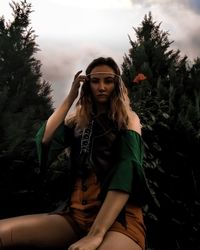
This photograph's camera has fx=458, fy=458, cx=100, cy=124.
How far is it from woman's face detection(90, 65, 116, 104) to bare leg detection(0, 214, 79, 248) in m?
0.66

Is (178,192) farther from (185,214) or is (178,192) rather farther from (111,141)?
(111,141)

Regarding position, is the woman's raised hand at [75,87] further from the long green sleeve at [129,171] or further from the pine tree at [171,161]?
the pine tree at [171,161]

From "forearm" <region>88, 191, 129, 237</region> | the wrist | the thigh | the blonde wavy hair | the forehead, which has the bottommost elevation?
the thigh

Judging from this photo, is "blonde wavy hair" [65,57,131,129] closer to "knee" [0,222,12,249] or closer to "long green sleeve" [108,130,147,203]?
"long green sleeve" [108,130,147,203]

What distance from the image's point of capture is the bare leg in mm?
2139

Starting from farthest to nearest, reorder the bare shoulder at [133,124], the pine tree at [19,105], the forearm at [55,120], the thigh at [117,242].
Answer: the pine tree at [19,105] < the forearm at [55,120] < the bare shoulder at [133,124] < the thigh at [117,242]

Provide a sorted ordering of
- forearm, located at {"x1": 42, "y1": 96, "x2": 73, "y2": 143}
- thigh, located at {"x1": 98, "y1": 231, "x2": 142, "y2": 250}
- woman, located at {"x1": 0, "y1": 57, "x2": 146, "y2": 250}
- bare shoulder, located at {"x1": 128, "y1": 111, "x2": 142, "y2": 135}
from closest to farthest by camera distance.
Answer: thigh, located at {"x1": 98, "y1": 231, "x2": 142, "y2": 250}
woman, located at {"x1": 0, "y1": 57, "x2": 146, "y2": 250}
bare shoulder, located at {"x1": 128, "y1": 111, "x2": 142, "y2": 135}
forearm, located at {"x1": 42, "y1": 96, "x2": 73, "y2": 143}

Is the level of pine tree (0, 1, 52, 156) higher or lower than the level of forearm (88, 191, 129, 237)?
higher

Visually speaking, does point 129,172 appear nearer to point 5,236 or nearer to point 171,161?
point 5,236

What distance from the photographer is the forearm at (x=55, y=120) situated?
7.86 ft

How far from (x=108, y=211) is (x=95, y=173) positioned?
0.77ft

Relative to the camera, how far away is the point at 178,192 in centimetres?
462

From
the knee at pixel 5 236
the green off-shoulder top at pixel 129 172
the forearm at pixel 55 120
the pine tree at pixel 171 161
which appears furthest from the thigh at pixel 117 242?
the pine tree at pixel 171 161

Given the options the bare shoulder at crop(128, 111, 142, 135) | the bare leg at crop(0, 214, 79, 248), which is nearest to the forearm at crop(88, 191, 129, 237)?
the bare leg at crop(0, 214, 79, 248)
